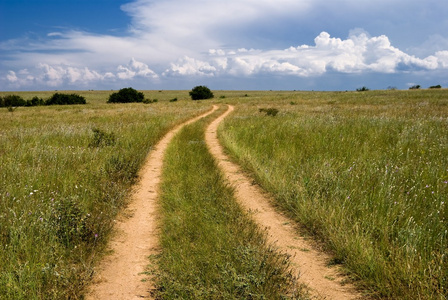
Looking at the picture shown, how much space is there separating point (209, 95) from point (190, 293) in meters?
82.3

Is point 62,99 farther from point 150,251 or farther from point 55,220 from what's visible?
point 150,251

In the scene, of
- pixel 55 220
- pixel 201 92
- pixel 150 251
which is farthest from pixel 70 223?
pixel 201 92

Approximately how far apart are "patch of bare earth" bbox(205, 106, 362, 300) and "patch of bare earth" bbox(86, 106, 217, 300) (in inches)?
66.1

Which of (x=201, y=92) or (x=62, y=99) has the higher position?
(x=201, y=92)

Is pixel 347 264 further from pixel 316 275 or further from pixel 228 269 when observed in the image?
pixel 228 269

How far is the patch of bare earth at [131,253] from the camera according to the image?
3.11 metres

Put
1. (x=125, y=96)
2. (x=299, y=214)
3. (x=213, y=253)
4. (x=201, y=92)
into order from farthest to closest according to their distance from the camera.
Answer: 1. (x=201, y=92)
2. (x=125, y=96)
3. (x=299, y=214)
4. (x=213, y=253)

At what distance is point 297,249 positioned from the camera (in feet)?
12.4

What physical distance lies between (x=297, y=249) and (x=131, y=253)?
2.31 m

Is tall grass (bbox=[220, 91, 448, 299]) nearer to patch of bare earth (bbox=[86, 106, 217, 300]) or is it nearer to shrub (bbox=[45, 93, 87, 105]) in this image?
patch of bare earth (bbox=[86, 106, 217, 300])

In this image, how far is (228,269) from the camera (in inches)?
118

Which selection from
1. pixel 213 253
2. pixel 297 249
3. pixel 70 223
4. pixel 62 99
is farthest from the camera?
pixel 62 99

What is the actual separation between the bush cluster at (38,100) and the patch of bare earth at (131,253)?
7030 centimetres

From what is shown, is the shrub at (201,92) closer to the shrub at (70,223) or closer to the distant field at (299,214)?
the distant field at (299,214)
